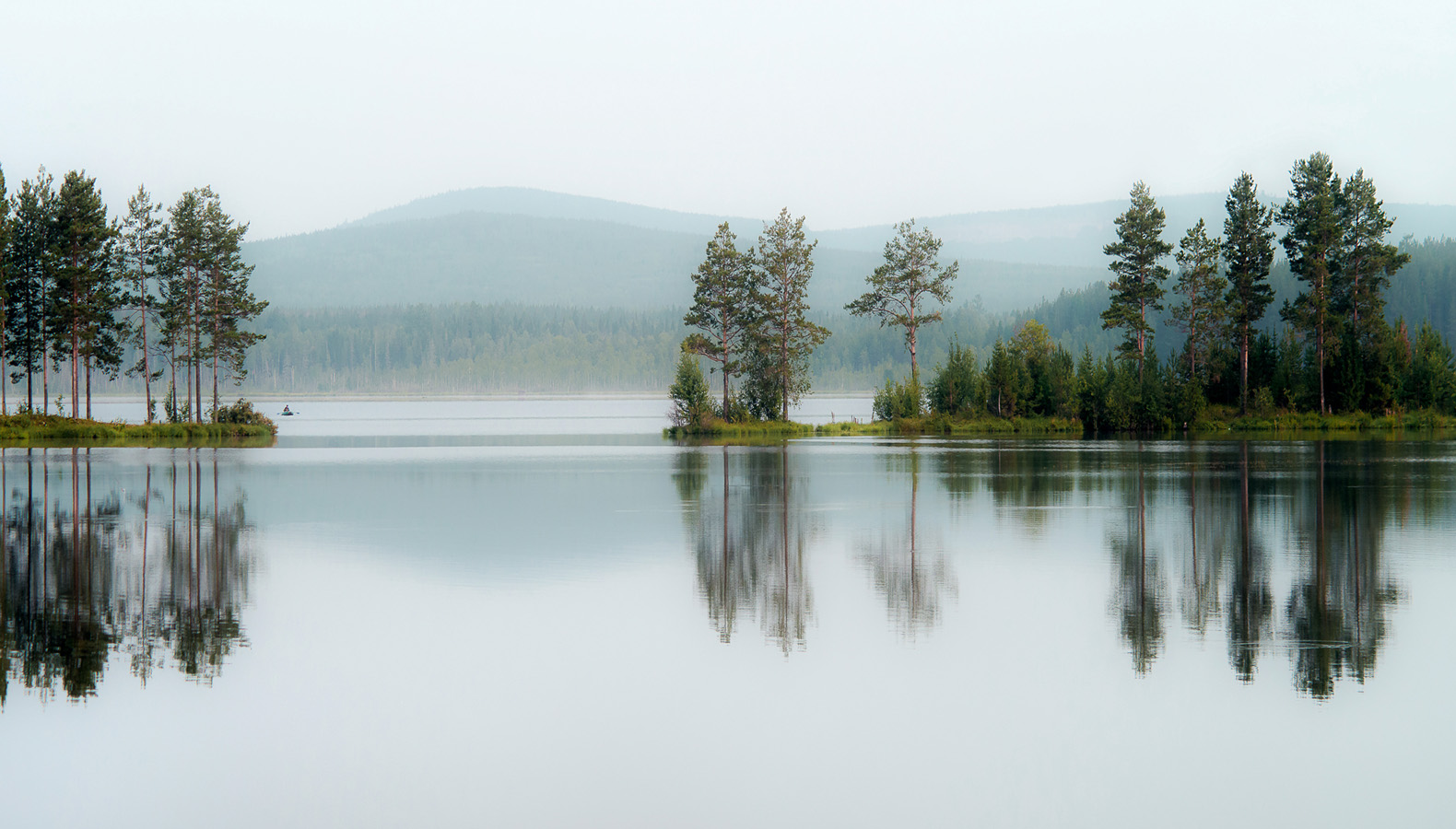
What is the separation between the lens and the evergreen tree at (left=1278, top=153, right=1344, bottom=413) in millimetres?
69062

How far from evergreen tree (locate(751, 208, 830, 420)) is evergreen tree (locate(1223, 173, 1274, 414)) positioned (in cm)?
2648

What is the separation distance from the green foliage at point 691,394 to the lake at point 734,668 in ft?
141

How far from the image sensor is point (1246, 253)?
7219 cm

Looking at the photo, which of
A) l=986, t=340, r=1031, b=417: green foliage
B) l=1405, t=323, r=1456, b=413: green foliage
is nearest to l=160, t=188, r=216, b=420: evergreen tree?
l=986, t=340, r=1031, b=417: green foliage

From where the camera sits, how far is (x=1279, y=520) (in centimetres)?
1991

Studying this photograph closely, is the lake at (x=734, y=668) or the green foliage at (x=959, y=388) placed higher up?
the green foliage at (x=959, y=388)

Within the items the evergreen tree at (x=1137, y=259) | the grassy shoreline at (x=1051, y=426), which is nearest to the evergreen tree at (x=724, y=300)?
the grassy shoreline at (x=1051, y=426)

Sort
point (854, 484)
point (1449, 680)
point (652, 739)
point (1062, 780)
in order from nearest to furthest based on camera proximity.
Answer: point (1062, 780) < point (652, 739) < point (1449, 680) < point (854, 484)

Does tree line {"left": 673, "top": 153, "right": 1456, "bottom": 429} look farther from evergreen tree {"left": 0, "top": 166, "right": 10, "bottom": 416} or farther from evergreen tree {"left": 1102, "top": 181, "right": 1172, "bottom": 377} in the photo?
evergreen tree {"left": 0, "top": 166, "right": 10, "bottom": 416}

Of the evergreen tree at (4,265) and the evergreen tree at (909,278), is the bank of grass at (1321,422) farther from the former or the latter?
the evergreen tree at (4,265)

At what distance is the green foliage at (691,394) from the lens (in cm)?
6525

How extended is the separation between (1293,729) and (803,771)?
3575 mm

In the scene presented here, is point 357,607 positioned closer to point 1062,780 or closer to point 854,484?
point 1062,780

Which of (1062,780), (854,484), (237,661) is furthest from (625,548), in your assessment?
(854,484)
